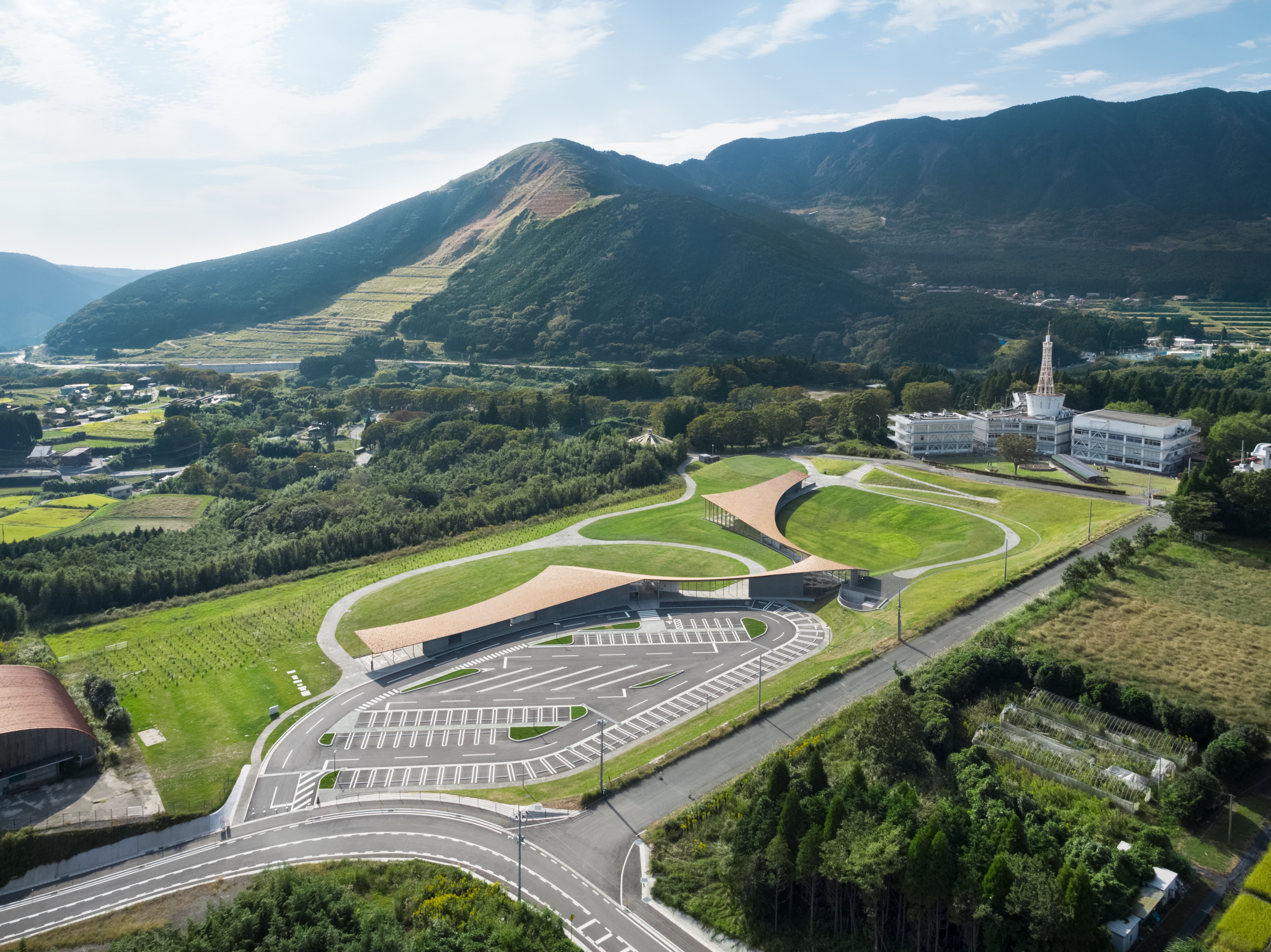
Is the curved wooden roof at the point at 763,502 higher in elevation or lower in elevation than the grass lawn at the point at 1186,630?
higher

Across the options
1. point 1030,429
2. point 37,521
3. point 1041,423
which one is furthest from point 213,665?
point 1030,429

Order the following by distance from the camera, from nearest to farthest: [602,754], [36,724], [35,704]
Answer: [602,754] < [36,724] < [35,704]

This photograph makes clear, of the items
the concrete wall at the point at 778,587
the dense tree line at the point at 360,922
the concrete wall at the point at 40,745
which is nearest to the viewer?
the dense tree line at the point at 360,922

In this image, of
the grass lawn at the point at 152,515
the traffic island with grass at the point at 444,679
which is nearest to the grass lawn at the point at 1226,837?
the traffic island with grass at the point at 444,679

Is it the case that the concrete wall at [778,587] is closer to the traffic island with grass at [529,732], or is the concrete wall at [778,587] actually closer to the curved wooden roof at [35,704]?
the traffic island with grass at [529,732]

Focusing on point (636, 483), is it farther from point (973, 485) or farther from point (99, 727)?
point (99, 727)

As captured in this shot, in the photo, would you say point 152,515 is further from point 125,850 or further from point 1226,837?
point 1226,837

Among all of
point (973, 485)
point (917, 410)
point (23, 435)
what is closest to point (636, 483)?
point (973, 485)
